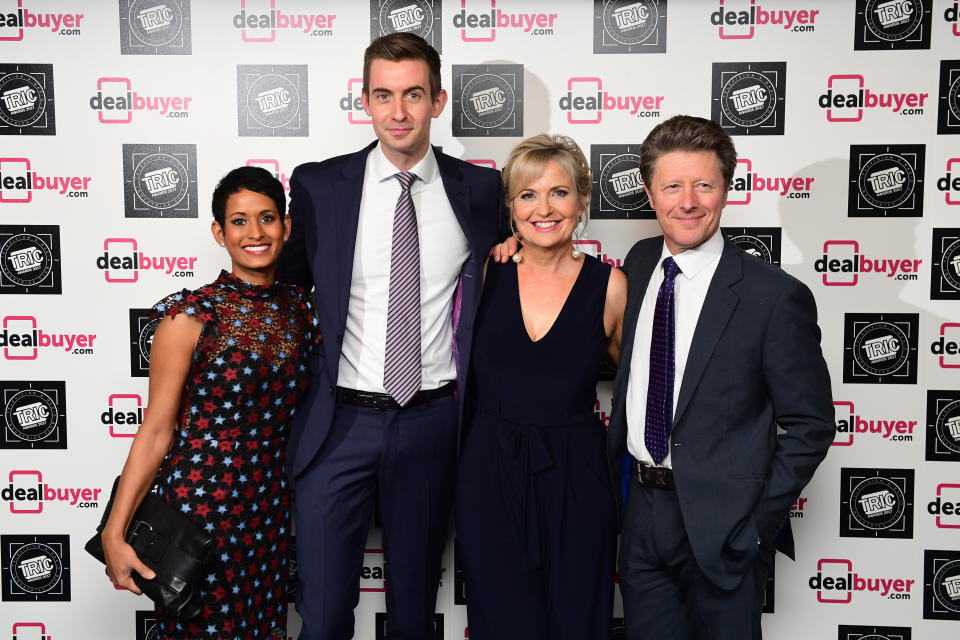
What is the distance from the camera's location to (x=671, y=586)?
1812 mm

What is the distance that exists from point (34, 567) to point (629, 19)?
114 inches

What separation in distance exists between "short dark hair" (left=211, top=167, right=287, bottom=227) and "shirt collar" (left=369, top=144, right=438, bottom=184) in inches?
12.1

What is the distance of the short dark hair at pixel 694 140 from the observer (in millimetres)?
1722

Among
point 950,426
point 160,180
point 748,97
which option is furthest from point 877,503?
point 160,180

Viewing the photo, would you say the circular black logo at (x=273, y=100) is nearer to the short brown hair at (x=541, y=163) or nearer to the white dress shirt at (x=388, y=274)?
the white dress shirt at (x=388, y=274)

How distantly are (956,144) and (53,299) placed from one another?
10.5 ft

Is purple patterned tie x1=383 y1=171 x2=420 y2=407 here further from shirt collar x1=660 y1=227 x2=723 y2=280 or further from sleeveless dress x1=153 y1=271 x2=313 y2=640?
shirt collar x1=660 y1=227 x2=723 y2=280

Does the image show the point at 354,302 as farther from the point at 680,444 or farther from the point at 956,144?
the point at 956,144

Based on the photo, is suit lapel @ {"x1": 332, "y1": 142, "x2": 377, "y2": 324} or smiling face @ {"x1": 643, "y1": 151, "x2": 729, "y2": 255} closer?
smiling face @ {"x1": 643, "y1": 151, "x2": 729, "y2": 255}

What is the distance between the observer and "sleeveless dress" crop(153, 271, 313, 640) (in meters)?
1.70

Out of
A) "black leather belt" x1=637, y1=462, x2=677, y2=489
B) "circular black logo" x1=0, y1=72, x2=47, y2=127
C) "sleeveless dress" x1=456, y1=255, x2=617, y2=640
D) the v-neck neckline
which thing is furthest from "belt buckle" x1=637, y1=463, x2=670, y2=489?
"circular black logo" x1=0, y1=72, x2=47, y2=127

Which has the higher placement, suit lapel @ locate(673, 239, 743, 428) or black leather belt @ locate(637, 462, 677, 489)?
suit lapel @ locate(673, 239, 743, 428)

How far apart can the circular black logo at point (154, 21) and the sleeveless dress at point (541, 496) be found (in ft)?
5.25

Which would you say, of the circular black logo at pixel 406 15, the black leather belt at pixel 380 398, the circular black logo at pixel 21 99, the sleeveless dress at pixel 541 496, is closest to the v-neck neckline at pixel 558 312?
the sleeveless dress at pixel 541 496
